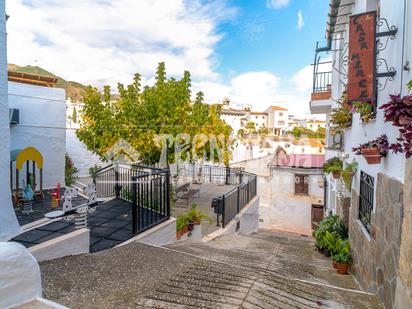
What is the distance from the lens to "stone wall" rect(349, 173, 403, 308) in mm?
3438

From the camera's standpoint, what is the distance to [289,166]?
21.8 meters

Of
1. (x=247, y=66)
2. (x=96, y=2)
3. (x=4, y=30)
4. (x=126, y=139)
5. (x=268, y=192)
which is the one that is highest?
(x=247, y=66)

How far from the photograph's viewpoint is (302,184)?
21.2m

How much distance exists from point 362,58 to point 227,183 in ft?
43.7

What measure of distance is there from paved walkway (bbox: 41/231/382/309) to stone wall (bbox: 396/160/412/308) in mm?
913

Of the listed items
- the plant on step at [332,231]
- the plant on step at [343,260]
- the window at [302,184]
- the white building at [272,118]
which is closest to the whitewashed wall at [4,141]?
the plant on step at [343,260]

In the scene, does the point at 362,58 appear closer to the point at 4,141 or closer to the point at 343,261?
the point at 343,261

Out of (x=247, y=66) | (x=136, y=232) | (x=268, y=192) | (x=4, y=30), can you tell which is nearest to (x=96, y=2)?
(x=4, y=30)

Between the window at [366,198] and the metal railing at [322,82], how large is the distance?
5.35 meters

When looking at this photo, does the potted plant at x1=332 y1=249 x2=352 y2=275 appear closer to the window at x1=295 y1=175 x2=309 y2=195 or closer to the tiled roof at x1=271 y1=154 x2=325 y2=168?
the window at x1=295 y1=175 x2=309 y2=195

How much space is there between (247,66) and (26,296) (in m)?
36.0

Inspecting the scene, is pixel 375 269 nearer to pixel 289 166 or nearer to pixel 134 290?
pixel 134 290

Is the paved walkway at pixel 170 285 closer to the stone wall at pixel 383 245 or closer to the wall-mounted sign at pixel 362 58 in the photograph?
the stone wall at pixel 383 245

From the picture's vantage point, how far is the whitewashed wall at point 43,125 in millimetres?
10547
